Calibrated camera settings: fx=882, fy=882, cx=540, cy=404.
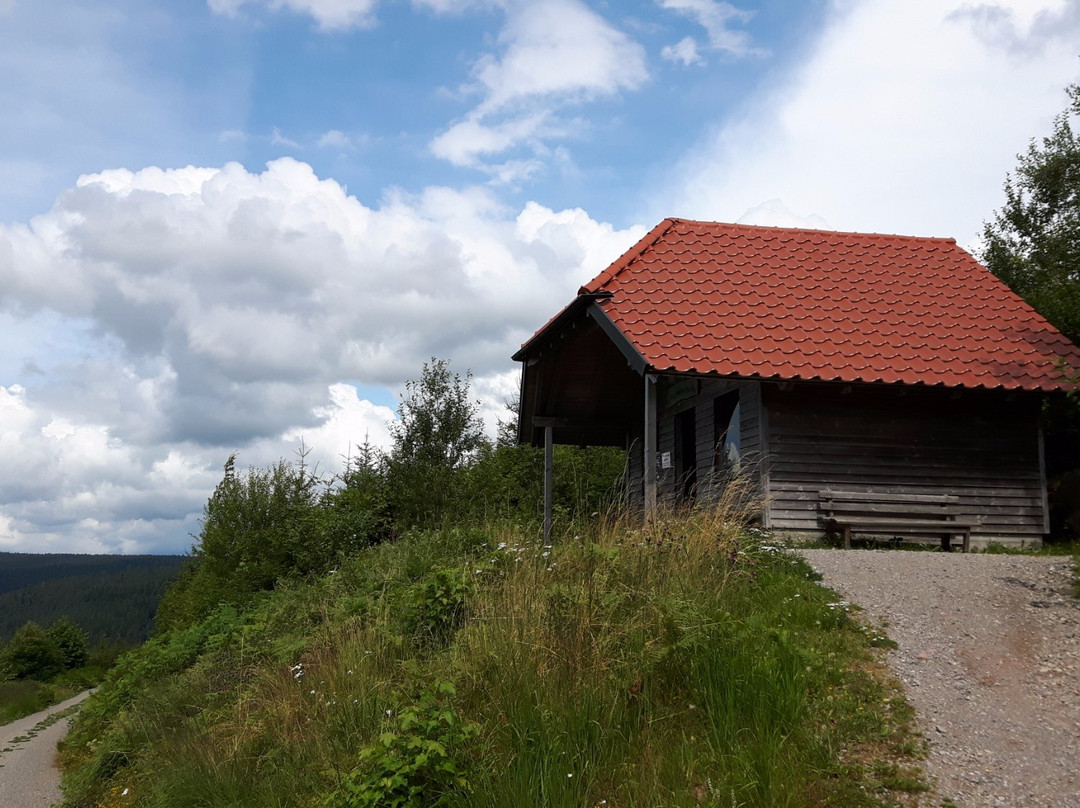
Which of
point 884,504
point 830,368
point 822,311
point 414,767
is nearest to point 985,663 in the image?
point 414,767

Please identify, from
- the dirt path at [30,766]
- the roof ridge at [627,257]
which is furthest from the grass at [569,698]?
the roof ridge at [627,257]

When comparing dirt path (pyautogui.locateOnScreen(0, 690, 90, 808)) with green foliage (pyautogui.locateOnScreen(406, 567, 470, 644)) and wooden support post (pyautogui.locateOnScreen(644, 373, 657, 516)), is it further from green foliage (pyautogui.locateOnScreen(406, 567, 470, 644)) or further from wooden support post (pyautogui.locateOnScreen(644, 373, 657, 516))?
wooden support post (pyautogui.locateOnScreen(644, 373, 657, 516))

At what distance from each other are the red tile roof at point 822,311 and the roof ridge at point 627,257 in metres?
0.03

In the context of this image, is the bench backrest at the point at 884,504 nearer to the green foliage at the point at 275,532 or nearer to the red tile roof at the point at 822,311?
the red tile roof at the point at 822,311

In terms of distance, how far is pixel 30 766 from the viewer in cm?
1538

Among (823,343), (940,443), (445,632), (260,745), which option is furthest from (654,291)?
(260,745)

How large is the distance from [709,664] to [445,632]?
224 centimetres

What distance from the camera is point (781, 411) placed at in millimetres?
12992

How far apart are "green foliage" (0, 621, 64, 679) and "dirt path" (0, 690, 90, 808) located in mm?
28126

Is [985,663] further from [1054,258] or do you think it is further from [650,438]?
[1054,258]

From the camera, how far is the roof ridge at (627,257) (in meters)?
13.5

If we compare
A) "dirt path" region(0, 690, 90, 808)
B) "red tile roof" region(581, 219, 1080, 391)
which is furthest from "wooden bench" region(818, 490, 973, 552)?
"dirt path" region(0, 690, 90, 808)

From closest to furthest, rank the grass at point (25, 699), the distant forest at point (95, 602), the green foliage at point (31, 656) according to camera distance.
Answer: the grass at point (25, 699) → the green foliage at point (31, 656) → the distant forest at point (95, 602)

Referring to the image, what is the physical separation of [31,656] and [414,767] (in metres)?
53.7
